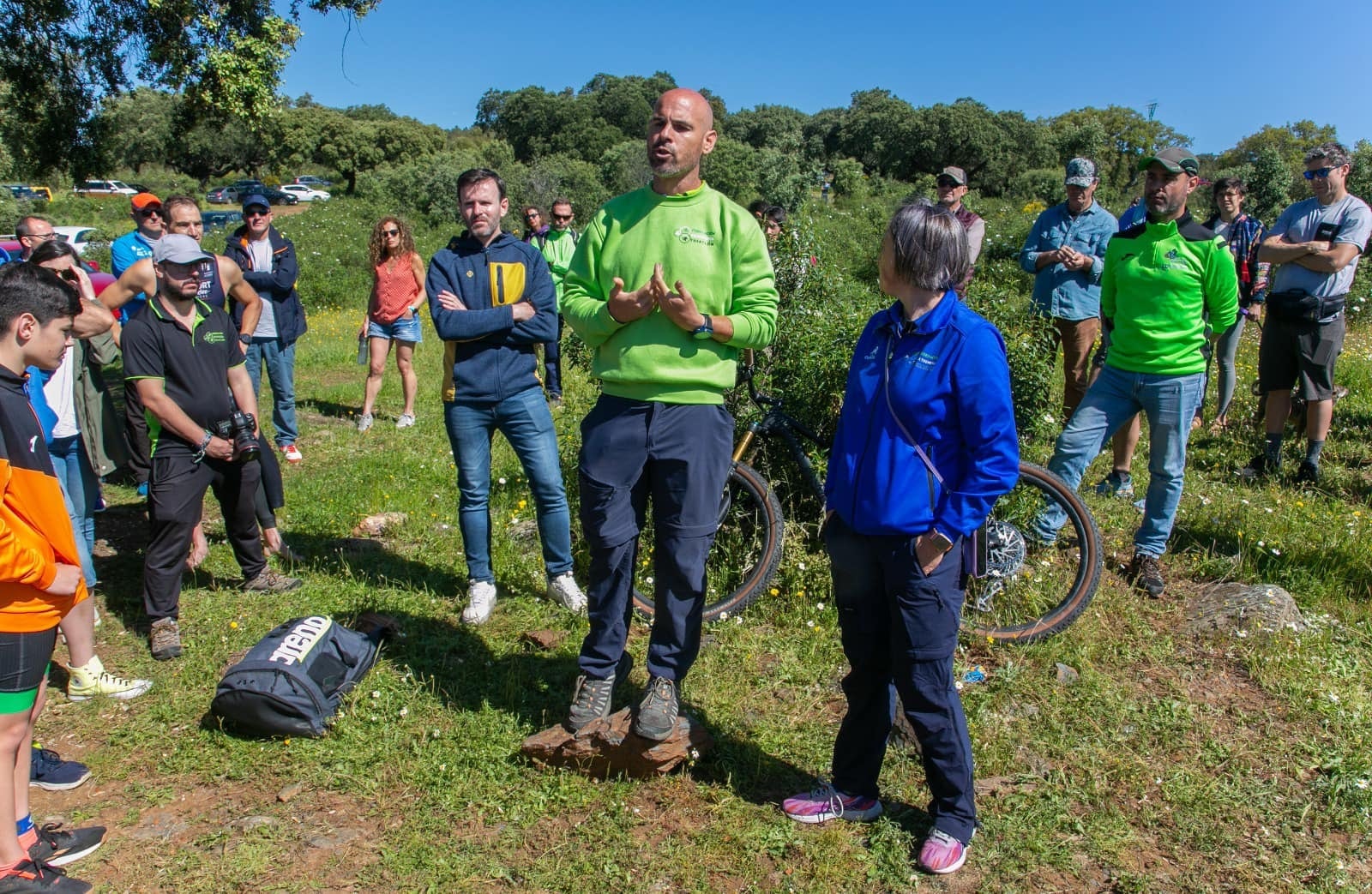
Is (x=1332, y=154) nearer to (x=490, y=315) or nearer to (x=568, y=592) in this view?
(x=490, y=315)

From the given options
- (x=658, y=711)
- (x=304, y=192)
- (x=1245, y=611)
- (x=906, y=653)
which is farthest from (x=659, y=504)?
(x=304, y=192)

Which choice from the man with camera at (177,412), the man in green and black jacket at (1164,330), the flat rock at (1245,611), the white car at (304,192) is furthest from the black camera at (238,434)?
the white car at (304,192)

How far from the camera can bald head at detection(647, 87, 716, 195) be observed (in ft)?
9.88

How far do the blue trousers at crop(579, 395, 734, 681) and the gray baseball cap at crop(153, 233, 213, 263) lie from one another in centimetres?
233

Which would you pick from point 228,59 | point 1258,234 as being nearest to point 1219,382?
point 1258,234

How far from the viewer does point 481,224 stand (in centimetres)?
429

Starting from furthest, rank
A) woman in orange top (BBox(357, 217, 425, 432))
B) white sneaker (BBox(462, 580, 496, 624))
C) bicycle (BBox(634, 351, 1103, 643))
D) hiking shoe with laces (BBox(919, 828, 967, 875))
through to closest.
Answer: woman in orange top (BBox(357, 217, 425, 432)) → white sneaker (BBox(462, 580, 496, 624)) → bicycle (BBox(634, 351, 1103, 643)) → hiking shoe with laces (BBox(919, 828, 967, 875))

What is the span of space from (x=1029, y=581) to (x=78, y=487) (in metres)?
4.83

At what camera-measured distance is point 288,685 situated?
3.53 metres

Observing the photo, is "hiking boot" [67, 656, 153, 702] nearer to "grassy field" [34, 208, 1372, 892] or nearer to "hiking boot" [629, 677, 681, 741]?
"grassy field" [34, 208, 1372, 892]

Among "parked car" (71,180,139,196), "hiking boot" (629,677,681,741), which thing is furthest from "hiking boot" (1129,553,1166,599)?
"parked car" (71,180,139,196)

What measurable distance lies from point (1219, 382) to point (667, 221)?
6.21 metres

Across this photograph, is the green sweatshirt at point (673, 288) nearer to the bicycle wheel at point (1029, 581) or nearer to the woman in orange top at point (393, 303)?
the bicycle wheel at point (1029, 581)

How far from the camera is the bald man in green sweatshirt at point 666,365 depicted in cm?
309
